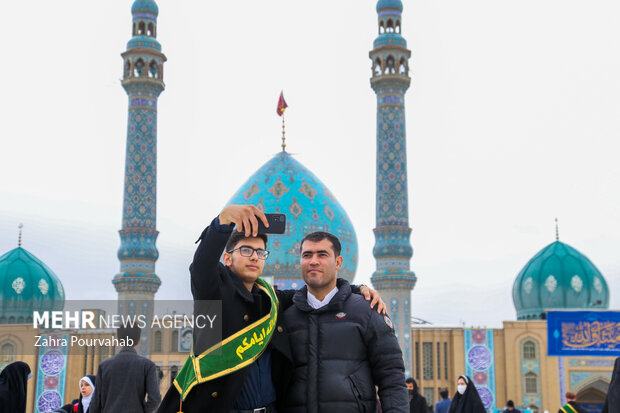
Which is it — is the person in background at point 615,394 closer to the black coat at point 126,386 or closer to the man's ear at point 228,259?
the black coat at point 126,386

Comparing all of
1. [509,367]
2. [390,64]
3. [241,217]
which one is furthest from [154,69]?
[241,217]

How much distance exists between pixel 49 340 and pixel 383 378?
772 inches

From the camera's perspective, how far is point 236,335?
8.92 ft

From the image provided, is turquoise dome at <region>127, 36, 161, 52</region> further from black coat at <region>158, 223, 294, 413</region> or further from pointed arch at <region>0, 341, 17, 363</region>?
black coat at <region>158, 223, 294, 413</region>

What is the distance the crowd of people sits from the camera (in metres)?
2.67

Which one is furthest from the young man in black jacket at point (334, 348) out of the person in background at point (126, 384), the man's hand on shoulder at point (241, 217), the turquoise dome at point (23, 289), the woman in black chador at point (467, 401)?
the turquoise dome at point (23, 289)

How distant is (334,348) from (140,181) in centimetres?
1768

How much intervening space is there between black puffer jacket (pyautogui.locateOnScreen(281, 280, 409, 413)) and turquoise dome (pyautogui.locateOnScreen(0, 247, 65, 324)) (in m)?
21.3

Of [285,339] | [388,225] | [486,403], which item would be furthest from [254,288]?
[486,403]

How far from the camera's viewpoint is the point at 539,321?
68.3 ft

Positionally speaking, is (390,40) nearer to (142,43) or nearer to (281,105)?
(281,105)

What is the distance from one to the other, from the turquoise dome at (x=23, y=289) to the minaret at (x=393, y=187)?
9.36 meters

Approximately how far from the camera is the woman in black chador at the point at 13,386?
186 inches

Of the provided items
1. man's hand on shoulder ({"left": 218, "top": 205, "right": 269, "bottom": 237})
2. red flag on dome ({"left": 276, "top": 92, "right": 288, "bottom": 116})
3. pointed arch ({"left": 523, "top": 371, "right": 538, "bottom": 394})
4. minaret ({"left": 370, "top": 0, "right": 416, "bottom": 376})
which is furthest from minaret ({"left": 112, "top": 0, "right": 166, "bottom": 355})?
man's hand on shoulder ({"left": 218, "top": 205, "right": 269, "bottom": 237})
